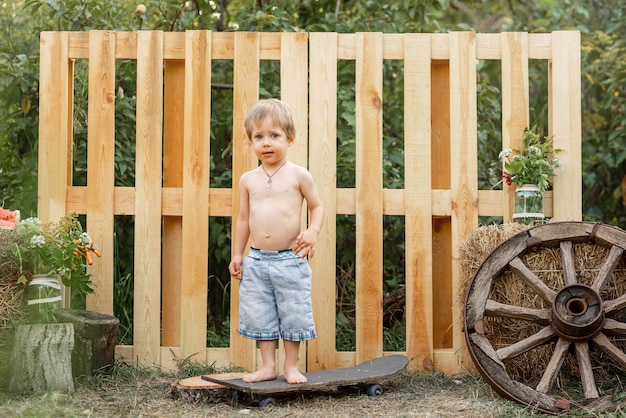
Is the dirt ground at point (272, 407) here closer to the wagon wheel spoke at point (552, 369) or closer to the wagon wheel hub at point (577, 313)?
the wagon wheel spoke at point (552, 369)

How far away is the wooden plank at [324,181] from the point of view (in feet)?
13.8

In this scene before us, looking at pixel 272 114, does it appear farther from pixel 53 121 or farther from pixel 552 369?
pixel 552 369

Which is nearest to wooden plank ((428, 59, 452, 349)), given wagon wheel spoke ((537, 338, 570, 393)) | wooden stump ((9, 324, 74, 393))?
wagon wheel spoke ((537, 338, 570, 393))

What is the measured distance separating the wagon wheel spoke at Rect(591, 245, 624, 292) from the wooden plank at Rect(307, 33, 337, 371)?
137cm

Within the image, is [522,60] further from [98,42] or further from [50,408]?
[50,408]

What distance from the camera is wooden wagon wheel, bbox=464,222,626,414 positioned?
3459 mm

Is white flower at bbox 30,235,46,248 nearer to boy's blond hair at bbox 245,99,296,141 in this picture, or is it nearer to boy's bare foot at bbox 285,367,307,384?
boy's blond hair at bbox 245,99,296,141

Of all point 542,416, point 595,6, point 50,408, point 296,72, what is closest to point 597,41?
point 595,6

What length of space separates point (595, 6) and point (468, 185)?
11.7ft

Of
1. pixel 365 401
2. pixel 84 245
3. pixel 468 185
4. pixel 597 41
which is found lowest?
pixel 365 401

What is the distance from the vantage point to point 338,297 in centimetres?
548

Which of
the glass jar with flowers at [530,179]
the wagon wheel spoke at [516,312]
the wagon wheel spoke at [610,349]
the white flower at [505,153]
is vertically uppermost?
the white flower at [505,153]

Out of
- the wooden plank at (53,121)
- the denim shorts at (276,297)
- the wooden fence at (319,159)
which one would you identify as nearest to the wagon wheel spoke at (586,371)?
the wooden fence at (319,159)

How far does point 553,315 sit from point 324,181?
142 cm
